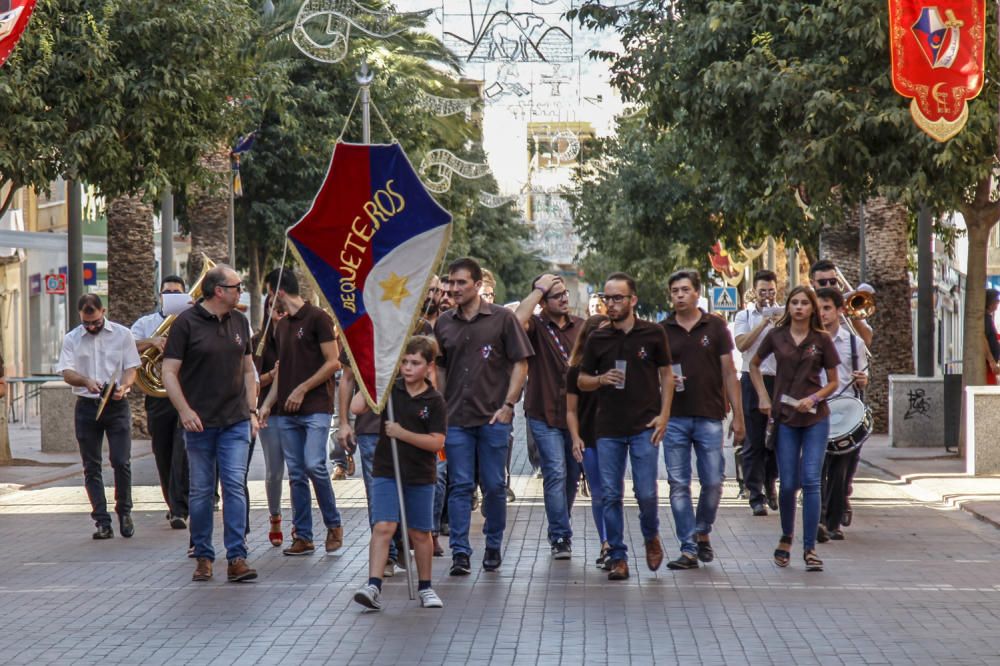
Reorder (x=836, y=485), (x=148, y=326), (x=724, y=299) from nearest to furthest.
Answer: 1. (x=836, y=485)
2. (x=148, y=326)
3. (x=724, y=299)

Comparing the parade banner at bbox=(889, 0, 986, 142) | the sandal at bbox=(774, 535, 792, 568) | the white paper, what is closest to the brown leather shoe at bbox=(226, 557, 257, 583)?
the sandal at bbox=(774, 535, 792, 568)

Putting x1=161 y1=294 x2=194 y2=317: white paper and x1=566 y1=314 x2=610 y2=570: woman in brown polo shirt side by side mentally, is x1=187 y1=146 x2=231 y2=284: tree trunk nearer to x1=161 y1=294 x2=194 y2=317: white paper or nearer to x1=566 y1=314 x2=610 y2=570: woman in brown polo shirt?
x1=161 y1=294 x2=194 y2=317: white paper

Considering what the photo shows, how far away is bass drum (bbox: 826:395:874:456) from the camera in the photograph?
1208cm

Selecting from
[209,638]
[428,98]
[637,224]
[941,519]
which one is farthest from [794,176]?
[428,98]

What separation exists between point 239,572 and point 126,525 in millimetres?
2778

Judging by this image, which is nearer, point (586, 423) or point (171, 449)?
point (586, 423)

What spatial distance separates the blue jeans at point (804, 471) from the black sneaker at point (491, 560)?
1714 mm

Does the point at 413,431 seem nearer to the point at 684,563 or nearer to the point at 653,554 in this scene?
the point at 653,554

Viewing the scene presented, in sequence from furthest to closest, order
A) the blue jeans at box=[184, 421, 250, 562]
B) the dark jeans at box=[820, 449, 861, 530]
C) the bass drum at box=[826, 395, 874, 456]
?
the dark jeans at box=[820, 449, 861, 530]
the bass drum at box=[826, 395, 874, 456]
the blue jeans at box=[184, 421, 250, 562]

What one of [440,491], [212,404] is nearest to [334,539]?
[440,491]

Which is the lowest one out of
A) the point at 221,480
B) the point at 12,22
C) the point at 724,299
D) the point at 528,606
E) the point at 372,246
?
the point at 528,606

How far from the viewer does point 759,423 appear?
14.0 m

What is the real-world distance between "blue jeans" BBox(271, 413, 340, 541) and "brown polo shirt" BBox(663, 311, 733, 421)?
2.30m

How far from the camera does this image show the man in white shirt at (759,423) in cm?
1393
